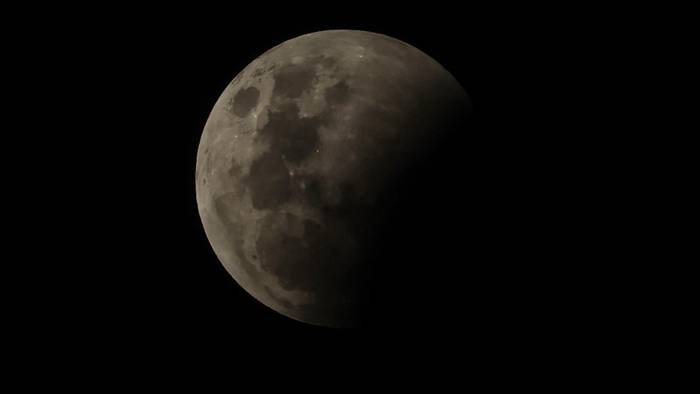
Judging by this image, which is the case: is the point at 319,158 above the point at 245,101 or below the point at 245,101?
below

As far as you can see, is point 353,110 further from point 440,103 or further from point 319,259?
point 319,259

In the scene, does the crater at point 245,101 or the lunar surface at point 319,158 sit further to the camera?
the crater at point 245,101

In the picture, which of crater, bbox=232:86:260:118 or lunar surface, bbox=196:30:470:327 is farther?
crater, bbox=232:86:260:118

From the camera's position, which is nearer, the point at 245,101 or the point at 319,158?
the point at 319,158

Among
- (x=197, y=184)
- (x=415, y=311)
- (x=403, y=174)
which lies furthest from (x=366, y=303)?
(x=197, y=184)
